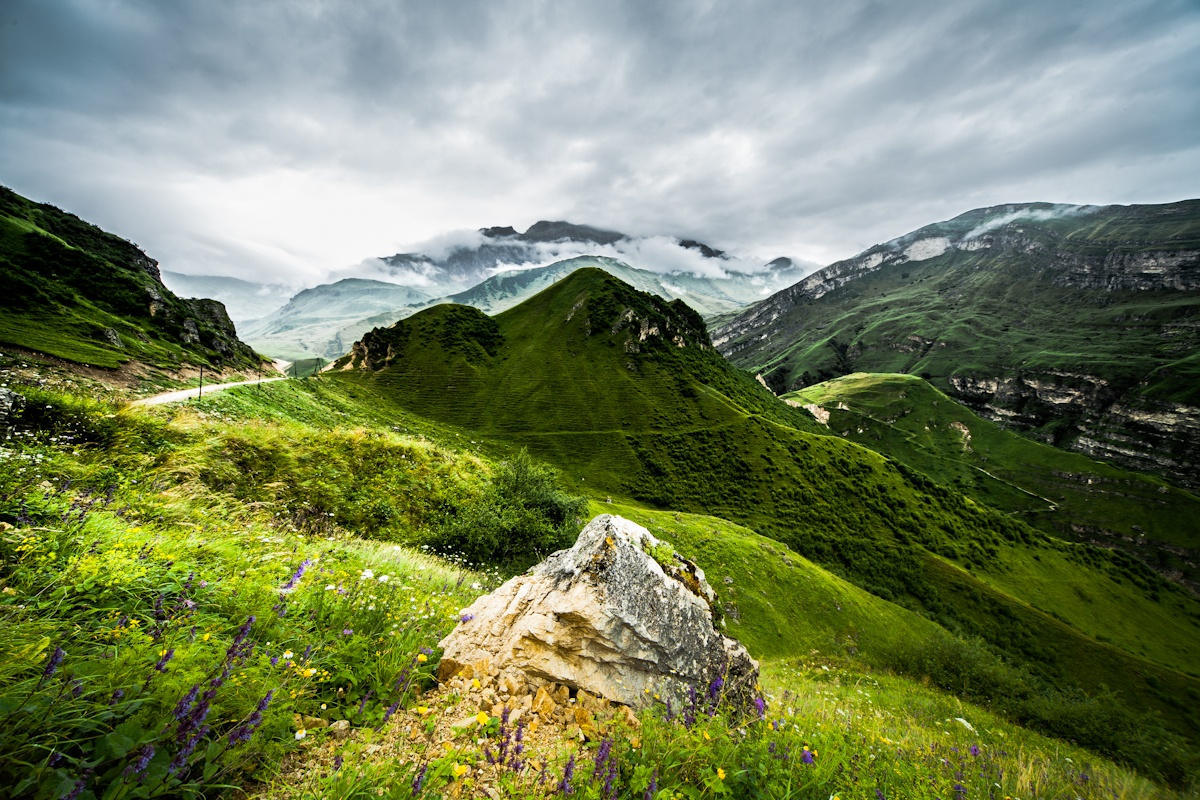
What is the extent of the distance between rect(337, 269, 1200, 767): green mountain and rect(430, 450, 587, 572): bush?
45847 mm

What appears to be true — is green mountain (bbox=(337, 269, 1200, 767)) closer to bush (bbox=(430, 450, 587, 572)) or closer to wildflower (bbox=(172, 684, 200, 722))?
bush (bbox=(430, 450, 587, 572))

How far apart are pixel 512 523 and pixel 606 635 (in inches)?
364

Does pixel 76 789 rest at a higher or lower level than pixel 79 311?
lower

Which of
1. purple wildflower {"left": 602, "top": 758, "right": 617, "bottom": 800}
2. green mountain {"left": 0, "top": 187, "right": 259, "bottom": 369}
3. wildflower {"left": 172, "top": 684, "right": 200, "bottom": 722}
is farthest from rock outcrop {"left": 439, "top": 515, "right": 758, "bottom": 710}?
green mountain {"left": 0, "top": 187, "right": 259, "bottom": 369}

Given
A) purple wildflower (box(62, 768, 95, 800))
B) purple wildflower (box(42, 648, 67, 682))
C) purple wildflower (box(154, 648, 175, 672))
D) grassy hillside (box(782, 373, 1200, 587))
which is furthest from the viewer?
grassy hillside (box(782, 373, 1200, 587))

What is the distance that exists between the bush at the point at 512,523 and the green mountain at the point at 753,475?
45.8m

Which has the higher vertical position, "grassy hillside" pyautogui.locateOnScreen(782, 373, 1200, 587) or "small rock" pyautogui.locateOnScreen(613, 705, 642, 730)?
"small rock" pyautogui.locateOnScreen(613, 705, 642, 730)

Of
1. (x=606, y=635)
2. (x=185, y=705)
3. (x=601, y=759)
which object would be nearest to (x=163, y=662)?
(x=185, y=705)

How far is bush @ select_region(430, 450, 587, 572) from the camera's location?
13.9 metres

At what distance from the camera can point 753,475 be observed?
70625 mm

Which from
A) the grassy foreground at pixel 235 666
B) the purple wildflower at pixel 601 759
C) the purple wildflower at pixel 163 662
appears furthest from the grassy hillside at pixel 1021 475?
the purple wildflower at pixel 163 662

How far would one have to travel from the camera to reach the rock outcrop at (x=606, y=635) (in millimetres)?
5891

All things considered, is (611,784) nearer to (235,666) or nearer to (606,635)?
(606,635)

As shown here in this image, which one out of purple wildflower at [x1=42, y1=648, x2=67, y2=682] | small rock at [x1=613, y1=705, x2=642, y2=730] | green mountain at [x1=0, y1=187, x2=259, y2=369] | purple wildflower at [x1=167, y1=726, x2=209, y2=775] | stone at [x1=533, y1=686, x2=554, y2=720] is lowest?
small rock at [x1=613, y1=705, x2=642, y2=730]
